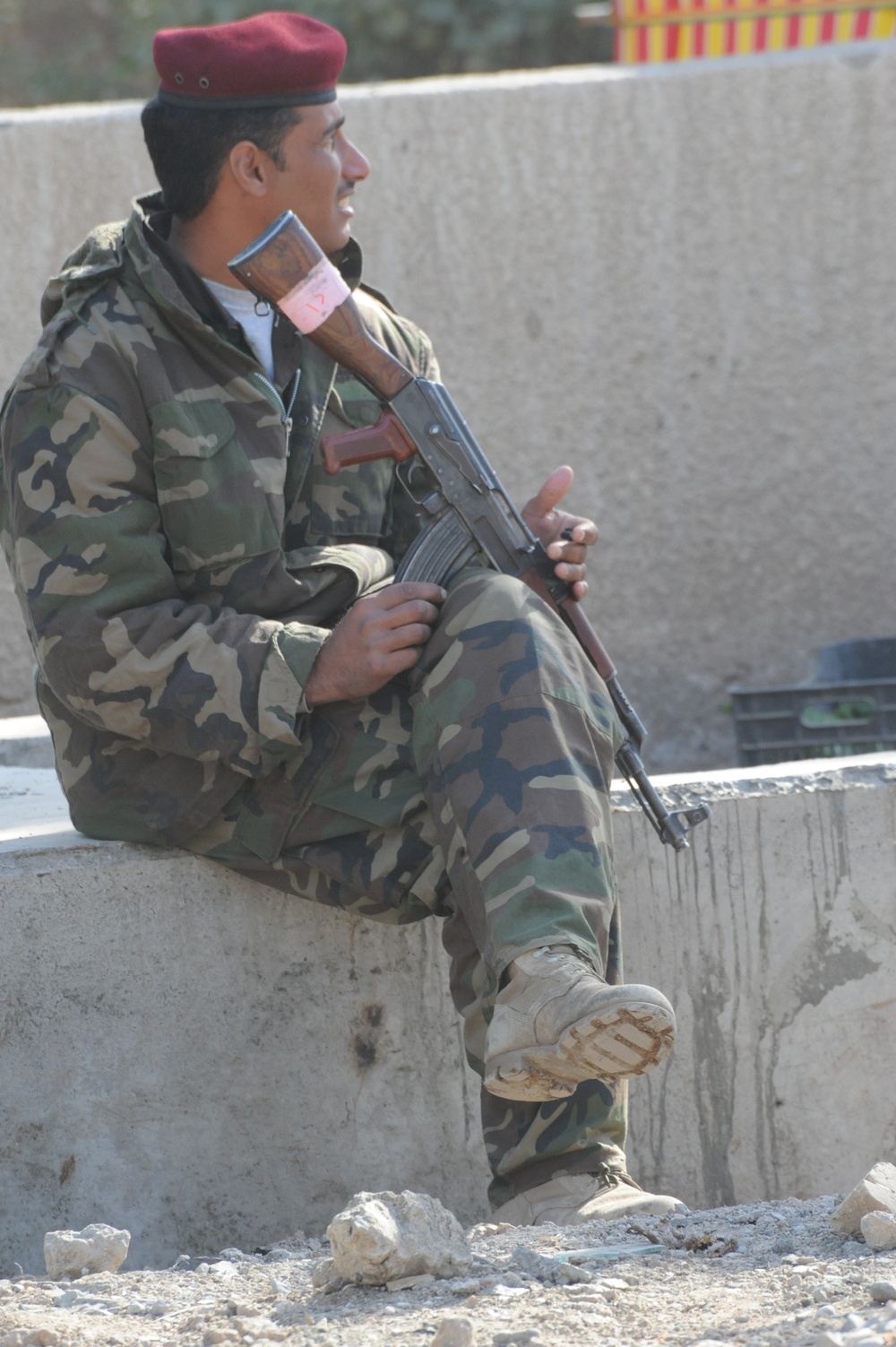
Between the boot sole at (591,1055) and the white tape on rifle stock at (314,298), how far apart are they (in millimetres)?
1095

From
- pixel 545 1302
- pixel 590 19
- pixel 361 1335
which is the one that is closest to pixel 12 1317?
pixel 361 1335

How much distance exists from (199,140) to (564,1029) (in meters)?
1.45

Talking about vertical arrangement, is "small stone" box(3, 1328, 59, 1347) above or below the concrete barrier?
below

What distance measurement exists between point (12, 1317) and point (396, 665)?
3.03 ft

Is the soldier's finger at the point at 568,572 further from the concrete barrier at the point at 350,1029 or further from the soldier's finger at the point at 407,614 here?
the concrete barrier at the point at 350,1029

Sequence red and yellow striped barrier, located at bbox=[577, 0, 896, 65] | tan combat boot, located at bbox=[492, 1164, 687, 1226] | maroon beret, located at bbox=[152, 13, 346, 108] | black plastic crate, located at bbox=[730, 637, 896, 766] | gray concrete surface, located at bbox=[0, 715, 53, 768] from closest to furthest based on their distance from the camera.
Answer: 1. tan combat boot, located at bbox=[492, 1164, 687, 1226]
2. maroon beret, located at bbox=[152, 13, 346, 108]
3. gray concrete surface, located at bbox=[0, 715, 53, 768]
4. black plastic crate, located at bbox=[730, 637, 896, 766]
5. red and yellow striped barrier, located at bbox=[577, 0, 896, 65]

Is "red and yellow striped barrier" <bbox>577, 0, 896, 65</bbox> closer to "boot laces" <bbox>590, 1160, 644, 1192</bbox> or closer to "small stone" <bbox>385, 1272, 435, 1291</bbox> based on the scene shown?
"boot laces" <bbox>590, 1160, 644, 1192</bbox>

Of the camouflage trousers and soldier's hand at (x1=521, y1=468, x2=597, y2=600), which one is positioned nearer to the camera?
the camouflage trousers

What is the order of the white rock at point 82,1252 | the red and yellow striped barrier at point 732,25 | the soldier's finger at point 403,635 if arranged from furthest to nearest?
1. the red and yellow striped barrier at point 732,25
2. the soldier's finger at point 403,635
3. the white rock at point 82,1252

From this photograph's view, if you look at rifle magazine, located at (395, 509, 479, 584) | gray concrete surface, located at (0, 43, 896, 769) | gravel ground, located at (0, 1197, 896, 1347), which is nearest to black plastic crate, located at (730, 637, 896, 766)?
gray concrete surface, located at (0, 43, 896, 769)

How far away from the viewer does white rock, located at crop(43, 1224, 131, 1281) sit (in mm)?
1808

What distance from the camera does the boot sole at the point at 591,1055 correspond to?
5.58 ft

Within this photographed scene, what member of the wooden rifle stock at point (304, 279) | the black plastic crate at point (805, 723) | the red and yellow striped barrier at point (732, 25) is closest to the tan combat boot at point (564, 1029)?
the wooden rifle stock at point (304, 279)

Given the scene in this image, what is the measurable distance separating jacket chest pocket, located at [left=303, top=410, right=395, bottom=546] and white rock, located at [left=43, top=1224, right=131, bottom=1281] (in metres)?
1.06
